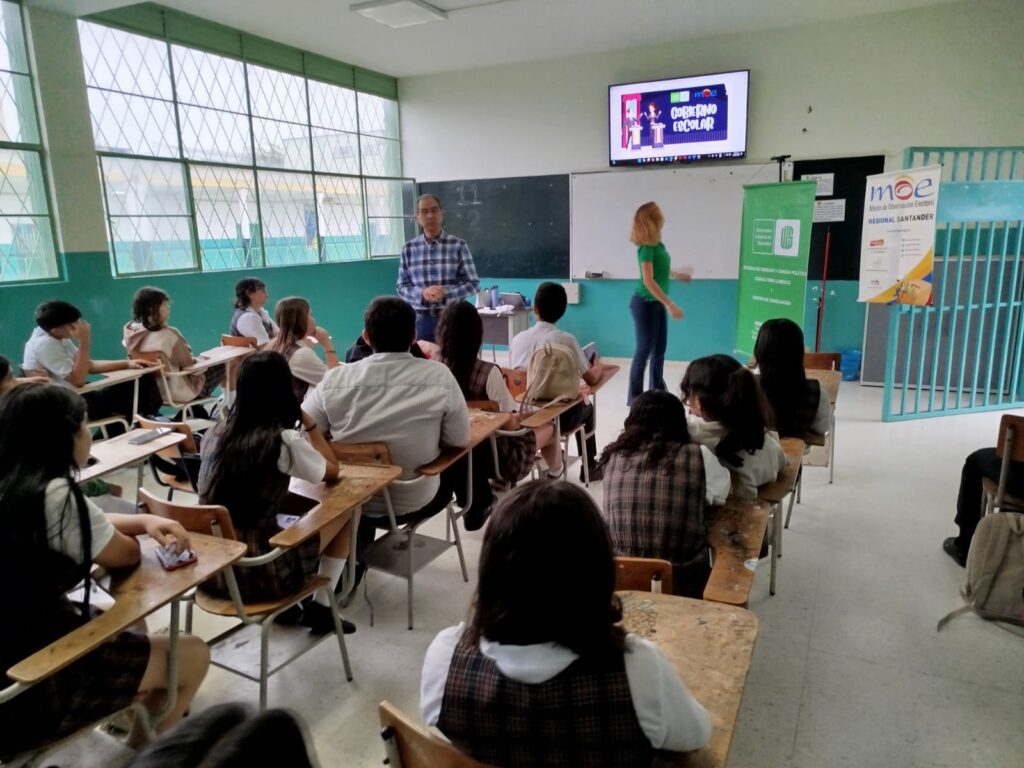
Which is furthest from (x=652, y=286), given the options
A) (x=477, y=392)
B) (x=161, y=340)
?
(x=161, y=340)

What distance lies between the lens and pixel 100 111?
5.11m

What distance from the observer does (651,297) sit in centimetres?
494

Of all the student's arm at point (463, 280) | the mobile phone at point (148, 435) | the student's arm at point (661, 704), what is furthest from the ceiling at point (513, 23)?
the student's arm at point (661, 704)

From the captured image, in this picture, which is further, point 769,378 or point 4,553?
point 769,378

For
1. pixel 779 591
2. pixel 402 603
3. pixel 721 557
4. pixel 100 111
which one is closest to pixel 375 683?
pixel 402 603

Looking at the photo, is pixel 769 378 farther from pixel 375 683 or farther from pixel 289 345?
pixel 289 345

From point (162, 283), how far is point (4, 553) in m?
4.69

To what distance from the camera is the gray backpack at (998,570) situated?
2455 mm

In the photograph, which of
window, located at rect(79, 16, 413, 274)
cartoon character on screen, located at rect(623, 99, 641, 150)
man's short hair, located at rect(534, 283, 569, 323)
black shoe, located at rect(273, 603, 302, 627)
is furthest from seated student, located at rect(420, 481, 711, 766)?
cartoon character on screen, located at rect(623, 99, 641, 150)

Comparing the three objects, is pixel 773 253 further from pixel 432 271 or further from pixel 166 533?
pixel 166 533

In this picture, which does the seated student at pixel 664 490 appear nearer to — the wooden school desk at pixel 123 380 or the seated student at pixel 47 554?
the seated student at pixel 47 554

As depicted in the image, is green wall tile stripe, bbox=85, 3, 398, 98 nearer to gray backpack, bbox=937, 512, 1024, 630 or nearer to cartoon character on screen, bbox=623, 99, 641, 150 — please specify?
cartoon character on screen, bbox=623, 99, 641, 150

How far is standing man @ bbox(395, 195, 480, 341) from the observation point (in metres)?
4.50

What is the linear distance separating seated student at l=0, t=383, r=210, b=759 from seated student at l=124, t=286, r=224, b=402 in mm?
2901
